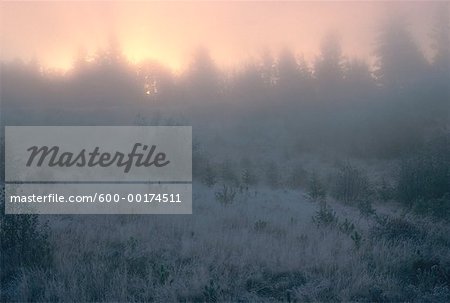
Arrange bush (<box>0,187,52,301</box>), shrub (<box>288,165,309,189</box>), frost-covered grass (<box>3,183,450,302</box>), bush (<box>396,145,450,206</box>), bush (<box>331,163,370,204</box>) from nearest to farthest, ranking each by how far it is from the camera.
Answer: frost-covered grass (<box>3,183,450,302</box>) → bush (<box>0,187,52,301</box>) → bush (<box>396,145,450,206</box>) → bush (<box>331,163,370,204</box>) → shrub (<box>288,165,309,189</box>)

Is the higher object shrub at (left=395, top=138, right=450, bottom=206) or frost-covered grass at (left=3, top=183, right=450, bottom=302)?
shrub at (left=395, top=138, right=450, bottom=206)

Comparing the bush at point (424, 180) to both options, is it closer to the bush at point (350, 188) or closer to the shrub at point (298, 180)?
the bush at point (350, 188)

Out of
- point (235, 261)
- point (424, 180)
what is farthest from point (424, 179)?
point (235, 261)

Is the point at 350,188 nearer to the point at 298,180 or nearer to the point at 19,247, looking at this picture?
the point at 298,180

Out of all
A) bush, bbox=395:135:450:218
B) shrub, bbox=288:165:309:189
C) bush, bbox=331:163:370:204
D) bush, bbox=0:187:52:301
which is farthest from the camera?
shrub, bbox=288:165:309:189

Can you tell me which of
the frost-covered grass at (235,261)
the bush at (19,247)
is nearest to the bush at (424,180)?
the frost-covered grass at (235,261)

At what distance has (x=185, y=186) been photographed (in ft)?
45.5

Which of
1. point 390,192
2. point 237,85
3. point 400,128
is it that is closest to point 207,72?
point 237,85

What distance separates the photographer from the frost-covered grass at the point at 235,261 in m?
5.18

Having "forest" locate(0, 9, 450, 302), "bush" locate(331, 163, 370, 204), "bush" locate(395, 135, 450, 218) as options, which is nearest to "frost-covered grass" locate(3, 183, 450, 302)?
"forest" locate(0, 9, 450, 302)

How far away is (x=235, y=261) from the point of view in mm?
6223

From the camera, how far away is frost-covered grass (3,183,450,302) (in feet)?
17.0

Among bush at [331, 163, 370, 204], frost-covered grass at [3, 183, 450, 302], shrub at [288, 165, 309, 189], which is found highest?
shrub at [288, 165, 309, 189]

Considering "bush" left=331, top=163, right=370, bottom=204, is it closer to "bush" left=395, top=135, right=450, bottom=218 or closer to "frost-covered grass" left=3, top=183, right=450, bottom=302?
"bush" left=395, top=135, right=450, bottom=218
